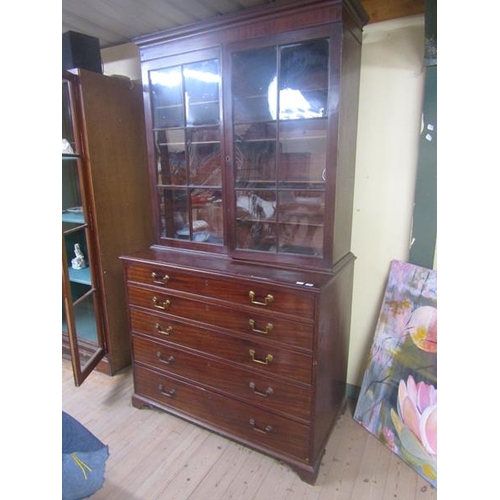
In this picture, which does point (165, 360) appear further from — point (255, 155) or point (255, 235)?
point (255, 155)

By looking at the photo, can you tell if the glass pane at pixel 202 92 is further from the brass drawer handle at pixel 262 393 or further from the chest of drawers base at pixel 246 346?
the brass drawer handle at pixel 262 393

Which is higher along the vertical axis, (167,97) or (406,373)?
(167,97)

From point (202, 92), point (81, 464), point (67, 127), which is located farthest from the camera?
point (67, 127)

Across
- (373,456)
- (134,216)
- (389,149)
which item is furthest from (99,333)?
(389,149)

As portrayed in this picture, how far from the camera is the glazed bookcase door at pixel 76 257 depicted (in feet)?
5.90

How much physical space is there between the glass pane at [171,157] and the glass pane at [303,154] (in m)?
0.57

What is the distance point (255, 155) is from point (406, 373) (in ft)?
4.28

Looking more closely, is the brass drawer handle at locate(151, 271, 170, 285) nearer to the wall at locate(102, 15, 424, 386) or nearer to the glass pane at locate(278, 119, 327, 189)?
the glass pane at locate(278, 119, 327, 189)

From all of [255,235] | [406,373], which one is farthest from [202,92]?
[406,373]

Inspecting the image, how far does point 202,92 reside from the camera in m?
1.67

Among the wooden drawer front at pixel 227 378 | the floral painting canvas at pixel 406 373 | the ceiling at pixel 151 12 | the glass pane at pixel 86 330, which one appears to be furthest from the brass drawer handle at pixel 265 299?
the ceiling at pixel 151 12

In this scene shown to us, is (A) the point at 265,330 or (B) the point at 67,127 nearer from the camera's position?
(A) the point at 265,330
